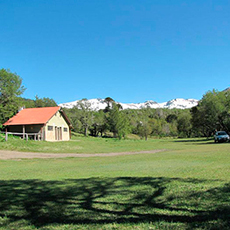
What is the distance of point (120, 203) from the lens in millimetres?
5473

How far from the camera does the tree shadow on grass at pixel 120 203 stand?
454cm

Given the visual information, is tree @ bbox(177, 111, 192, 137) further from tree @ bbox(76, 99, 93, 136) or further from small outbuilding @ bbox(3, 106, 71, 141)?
small outbuilding @ bbox(3, 106, 71, 141)

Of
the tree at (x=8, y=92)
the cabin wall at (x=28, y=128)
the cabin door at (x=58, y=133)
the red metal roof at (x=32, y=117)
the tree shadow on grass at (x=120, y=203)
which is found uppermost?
the tree at (x=8, y=92)

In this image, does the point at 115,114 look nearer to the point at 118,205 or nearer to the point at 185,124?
the point at 185,124

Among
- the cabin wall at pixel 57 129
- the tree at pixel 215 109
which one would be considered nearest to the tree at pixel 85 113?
the cabin wall at pixel 57 129

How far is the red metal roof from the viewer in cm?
3991

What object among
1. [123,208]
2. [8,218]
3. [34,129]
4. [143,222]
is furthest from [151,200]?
[34,129]

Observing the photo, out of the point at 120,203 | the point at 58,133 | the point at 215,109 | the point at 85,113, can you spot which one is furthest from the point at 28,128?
the point at 215,109

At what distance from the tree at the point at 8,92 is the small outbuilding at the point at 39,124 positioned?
66.8 inches

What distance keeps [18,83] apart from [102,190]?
133 ft

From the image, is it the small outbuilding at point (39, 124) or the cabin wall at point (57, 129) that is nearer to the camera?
the small outbuilding at point (39, 124)

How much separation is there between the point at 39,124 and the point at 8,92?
8537 millimetres

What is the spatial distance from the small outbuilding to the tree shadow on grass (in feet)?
105

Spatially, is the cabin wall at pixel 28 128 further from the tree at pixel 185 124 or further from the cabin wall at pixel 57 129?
the tree at pixel 185 124
